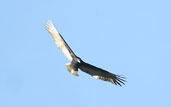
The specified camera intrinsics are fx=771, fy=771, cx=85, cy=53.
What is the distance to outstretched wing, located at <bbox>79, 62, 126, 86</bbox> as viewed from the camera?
4531 centimetres

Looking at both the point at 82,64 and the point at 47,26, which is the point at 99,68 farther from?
the point at 47,26

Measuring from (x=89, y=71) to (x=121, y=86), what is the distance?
7.19 feet

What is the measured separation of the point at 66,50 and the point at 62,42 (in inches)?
20.4

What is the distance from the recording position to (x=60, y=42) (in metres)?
44.4

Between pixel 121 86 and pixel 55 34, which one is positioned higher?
pixel 55 34

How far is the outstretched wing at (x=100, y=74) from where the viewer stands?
149ft

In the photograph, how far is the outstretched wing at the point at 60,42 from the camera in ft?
145

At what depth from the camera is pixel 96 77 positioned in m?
45.7

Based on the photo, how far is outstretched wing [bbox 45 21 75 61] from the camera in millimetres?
44219

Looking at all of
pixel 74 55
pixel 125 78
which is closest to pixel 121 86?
pixel 125 78

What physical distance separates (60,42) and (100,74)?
3339mm

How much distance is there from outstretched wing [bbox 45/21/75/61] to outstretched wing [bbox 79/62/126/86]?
125cm

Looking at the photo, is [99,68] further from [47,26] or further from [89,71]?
[47,26]

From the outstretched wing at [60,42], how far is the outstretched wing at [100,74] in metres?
1.25
